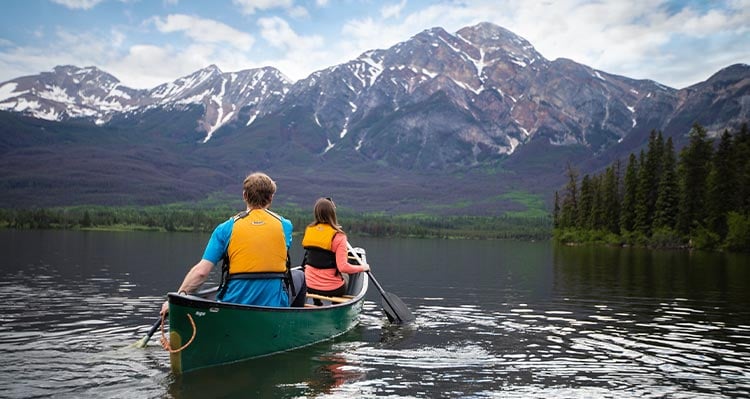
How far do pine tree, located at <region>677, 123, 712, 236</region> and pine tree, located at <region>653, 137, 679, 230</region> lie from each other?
1.92 metres

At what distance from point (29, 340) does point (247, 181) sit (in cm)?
747

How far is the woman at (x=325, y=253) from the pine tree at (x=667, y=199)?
3070 inches

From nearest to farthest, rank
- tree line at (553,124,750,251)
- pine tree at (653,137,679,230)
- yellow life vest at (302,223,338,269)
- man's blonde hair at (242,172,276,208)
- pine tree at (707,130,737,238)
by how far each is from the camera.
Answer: man's blonde hair at (242,172,276,208)
yellow life vest at (302,223,338,269)
tree line at (553,124,750,251)
pine tree at (707,130,737,238)
pine tree at (653,137,679,230)

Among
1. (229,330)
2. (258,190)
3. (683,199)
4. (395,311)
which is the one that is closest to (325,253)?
(395,311)

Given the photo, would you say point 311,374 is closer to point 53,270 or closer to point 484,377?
point 484,377

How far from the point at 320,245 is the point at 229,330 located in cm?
511

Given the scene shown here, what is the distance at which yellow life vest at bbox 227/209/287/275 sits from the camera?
41.5 feet

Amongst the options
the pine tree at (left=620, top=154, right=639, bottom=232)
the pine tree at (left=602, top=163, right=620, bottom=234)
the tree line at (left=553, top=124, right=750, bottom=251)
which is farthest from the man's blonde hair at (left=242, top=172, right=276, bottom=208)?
the pine tree at (left=602, top=163, right=620, bottom=234)

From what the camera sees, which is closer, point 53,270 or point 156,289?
point 156,289

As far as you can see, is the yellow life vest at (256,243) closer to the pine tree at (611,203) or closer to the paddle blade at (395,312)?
the paddle blade at (395,312)

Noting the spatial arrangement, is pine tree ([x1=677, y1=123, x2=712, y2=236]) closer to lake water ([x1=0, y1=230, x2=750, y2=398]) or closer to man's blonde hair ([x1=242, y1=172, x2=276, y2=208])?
lake water ([x1=0, y1=230, x2=750, y2=398])

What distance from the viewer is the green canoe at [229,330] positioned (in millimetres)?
11977

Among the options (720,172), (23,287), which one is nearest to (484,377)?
(23,287)

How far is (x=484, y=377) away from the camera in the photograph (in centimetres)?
1301
